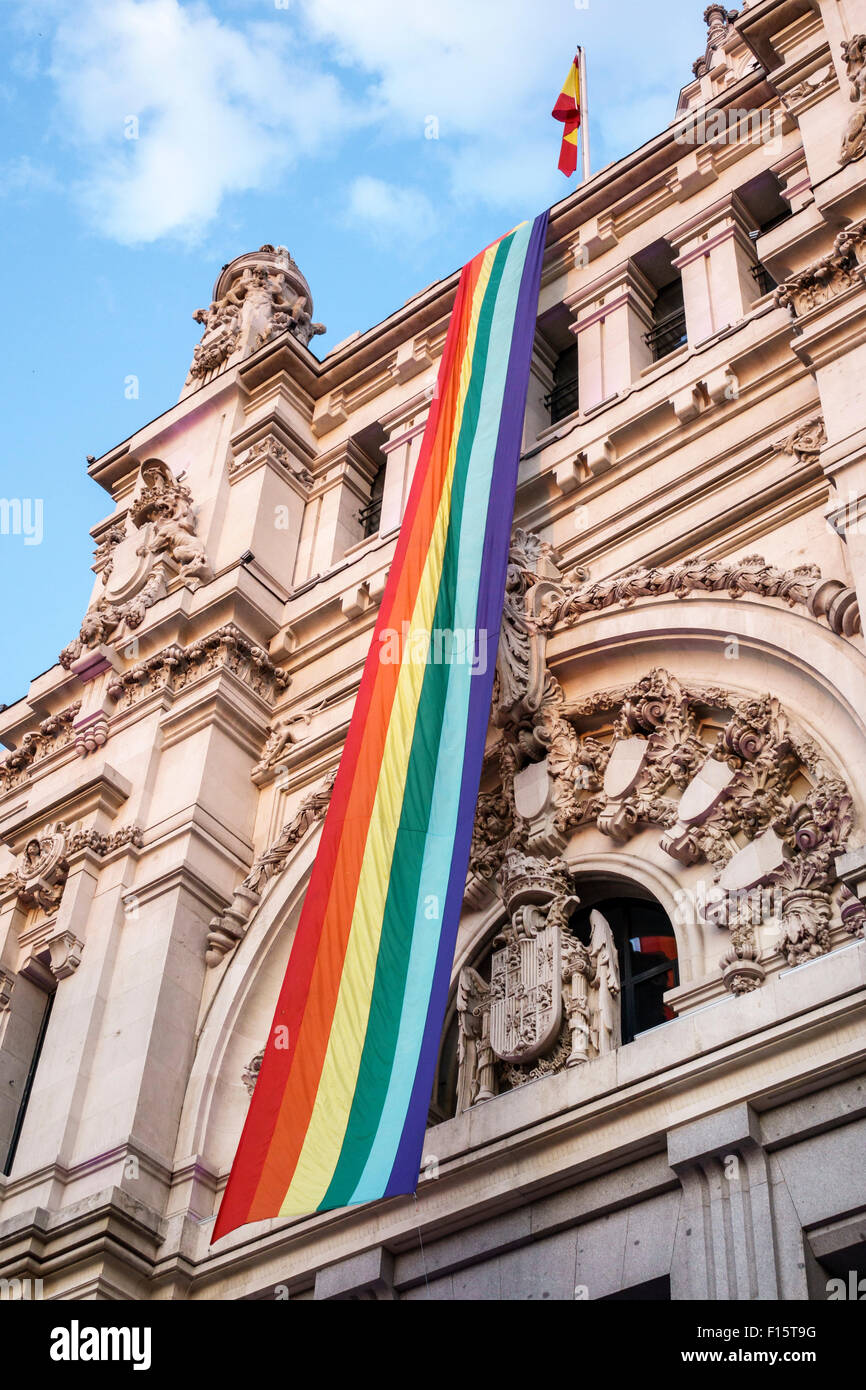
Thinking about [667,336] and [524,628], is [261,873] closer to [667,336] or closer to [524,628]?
[524,628]

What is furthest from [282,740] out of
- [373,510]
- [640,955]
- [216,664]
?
[640,955]

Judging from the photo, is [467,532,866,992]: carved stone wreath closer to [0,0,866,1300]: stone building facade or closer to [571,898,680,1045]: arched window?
[0,0,866,1300]: stone building facade

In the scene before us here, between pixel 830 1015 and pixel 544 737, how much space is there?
5995 mm

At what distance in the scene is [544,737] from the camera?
18156mm

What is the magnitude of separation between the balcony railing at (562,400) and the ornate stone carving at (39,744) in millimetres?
7833

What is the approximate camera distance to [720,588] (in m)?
17.3

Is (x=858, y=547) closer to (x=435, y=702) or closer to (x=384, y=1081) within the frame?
(x=435, y=702)

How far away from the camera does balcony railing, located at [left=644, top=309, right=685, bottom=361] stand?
22922 millimetres

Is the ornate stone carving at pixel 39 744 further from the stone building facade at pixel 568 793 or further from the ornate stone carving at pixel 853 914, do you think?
the ornate stone carving at pixel 853 914

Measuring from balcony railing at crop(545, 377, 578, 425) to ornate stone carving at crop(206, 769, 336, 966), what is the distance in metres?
6.72

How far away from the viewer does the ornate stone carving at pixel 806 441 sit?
1762cm

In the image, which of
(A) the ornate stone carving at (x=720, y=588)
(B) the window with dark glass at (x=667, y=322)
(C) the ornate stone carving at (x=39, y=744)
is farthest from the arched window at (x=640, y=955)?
(C) the ornate stone carving at (x=39, y=744)
